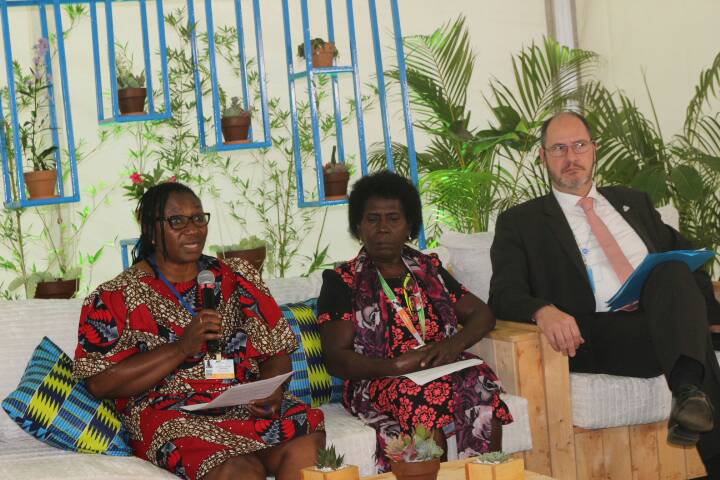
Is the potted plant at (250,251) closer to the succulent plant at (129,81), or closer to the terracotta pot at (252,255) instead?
the terracotta pot at (252,255)

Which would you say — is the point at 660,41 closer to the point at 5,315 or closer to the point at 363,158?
the point at 363,158

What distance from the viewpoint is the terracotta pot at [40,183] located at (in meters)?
4.29

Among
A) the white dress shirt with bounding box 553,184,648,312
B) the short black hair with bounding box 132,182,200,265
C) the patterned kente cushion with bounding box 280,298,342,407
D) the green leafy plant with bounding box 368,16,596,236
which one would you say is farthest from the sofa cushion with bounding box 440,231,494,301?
the green leafy plant with bounding box 368,16,596,236

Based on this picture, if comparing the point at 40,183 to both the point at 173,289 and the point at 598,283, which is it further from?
the point at 598,283

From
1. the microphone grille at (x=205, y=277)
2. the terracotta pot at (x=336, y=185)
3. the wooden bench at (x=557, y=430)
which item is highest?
the terracotta pot at (x=336, y=185)

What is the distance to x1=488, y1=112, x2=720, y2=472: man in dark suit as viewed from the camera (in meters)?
3.12

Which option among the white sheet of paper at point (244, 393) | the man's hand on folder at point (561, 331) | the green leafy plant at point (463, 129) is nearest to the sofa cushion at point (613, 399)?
the man's hand on folder at point (561, 331)

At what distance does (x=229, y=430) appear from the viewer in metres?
2.70

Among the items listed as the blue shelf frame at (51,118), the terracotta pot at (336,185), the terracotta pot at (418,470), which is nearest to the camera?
the terracotta pot at (418,470)

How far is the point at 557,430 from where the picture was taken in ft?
10.9

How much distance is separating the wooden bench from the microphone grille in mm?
1034

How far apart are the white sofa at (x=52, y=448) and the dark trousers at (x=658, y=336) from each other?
353mm

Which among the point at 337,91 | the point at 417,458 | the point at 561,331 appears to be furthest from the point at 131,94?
the point at 417,458

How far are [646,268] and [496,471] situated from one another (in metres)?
1.24
